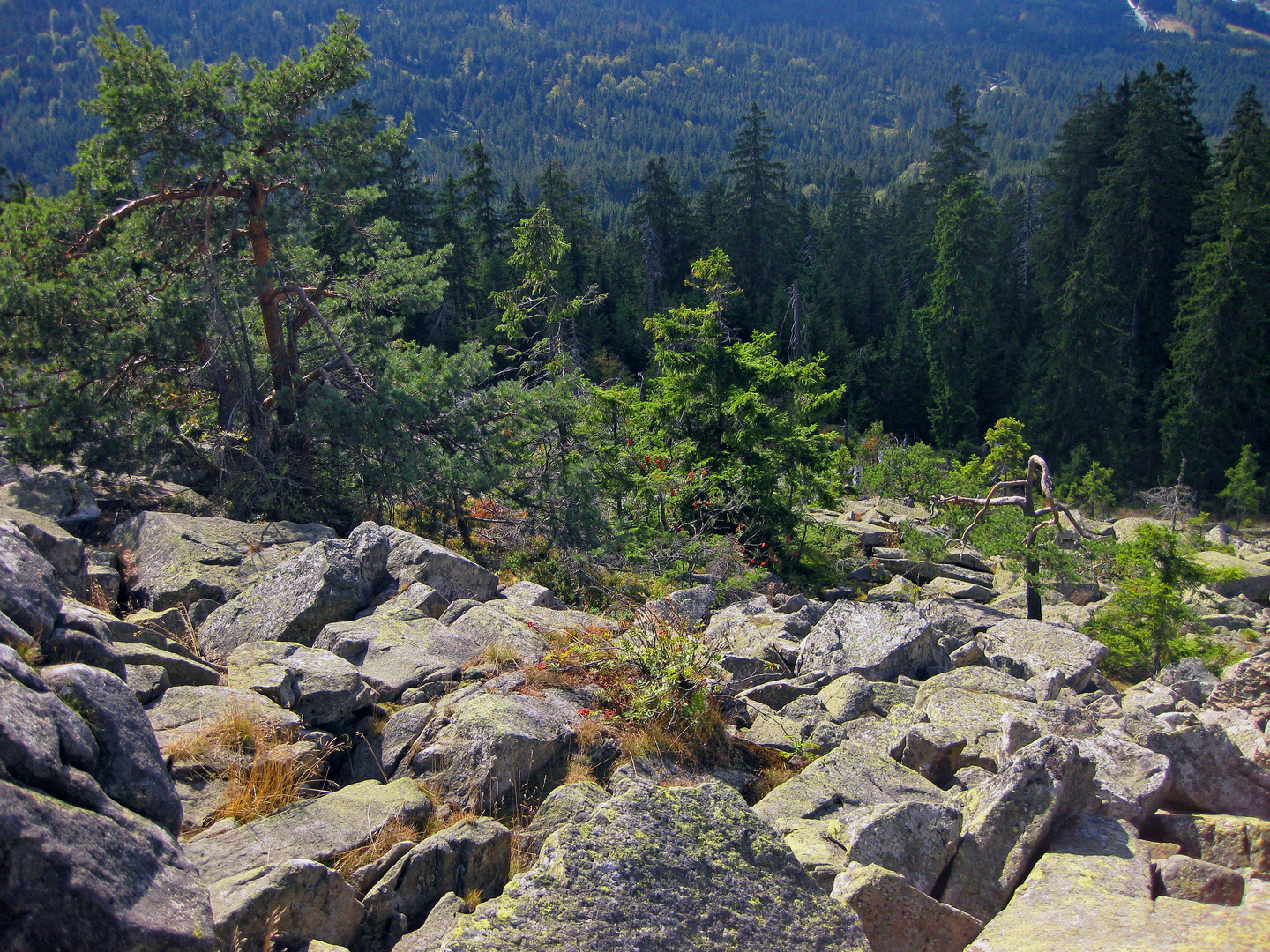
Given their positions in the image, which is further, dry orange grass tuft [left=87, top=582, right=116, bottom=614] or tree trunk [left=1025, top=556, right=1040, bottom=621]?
tree trunk [left=1025, top=556, right=1040, bottom=621]

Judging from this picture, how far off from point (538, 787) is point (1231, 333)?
3773 cm

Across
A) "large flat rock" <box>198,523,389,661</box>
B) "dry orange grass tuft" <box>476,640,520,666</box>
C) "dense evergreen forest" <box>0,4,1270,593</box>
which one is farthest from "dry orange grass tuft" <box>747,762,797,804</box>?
"dense evergreen forest" <box>0,4,1270,593</box>

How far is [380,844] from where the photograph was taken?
406 cm

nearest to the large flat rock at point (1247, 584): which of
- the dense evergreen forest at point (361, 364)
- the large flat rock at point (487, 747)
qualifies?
the dense evergreen forest at point (361, 364)

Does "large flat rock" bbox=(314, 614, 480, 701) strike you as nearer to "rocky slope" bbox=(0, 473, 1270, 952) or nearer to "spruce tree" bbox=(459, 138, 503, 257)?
"rocky slope" bbox=(0, 473, 1270, 952)

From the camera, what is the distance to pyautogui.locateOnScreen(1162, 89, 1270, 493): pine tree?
32.0m

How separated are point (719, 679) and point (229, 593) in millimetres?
4757

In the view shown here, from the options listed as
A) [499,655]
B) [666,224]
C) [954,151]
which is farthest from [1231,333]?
[499,655]

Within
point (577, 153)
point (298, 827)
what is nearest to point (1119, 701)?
point (298, 827)

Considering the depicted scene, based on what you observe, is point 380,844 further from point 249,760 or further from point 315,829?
point 249,760

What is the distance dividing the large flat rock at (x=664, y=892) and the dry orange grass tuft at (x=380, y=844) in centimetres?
110

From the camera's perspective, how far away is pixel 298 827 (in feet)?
13.3

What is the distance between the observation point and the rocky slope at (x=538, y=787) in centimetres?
306

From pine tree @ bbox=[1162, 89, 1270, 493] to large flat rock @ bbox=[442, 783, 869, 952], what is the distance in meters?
36.7
